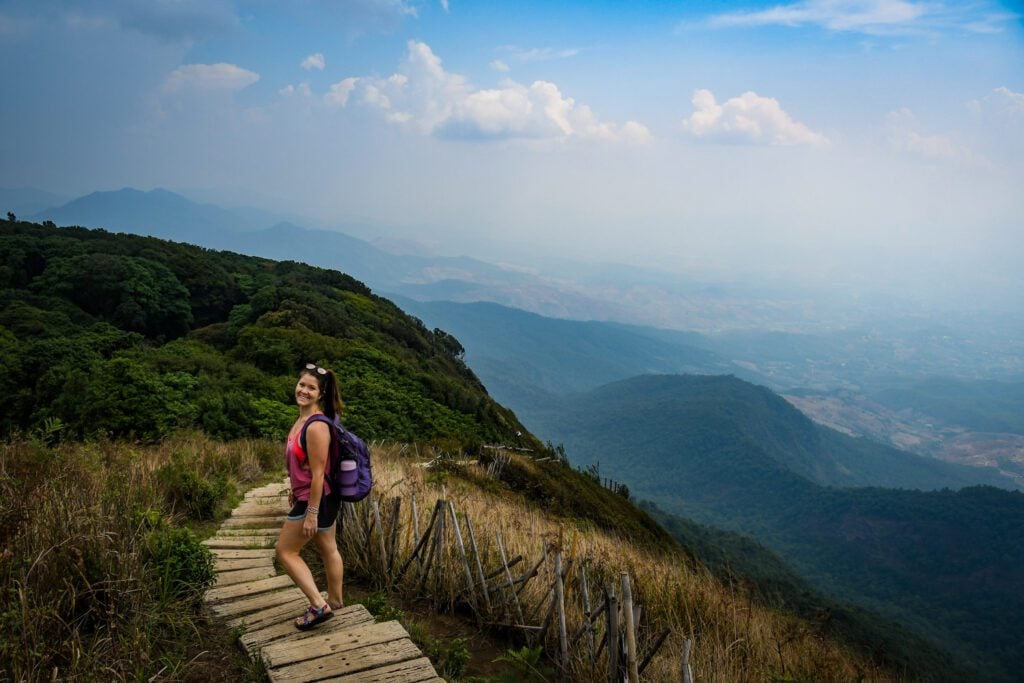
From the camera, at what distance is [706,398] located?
607 ft

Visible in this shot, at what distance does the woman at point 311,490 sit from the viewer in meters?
4.09

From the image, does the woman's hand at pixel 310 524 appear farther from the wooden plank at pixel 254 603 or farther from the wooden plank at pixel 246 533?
the wooden plank at pixel 246 533

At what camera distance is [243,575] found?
5.10 meters

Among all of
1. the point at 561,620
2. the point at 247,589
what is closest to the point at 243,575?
the point at 247,589

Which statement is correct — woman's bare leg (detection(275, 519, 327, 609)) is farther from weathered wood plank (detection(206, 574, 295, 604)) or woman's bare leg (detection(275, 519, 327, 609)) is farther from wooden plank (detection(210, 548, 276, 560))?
wooden plank (detection(210, 548, 276, 560))

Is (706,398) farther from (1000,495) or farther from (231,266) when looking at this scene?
(231,266)

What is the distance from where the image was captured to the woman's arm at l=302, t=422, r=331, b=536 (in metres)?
4.09

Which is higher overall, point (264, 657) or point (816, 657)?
point (264, 657)

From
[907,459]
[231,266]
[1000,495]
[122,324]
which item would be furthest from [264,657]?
[907,459]

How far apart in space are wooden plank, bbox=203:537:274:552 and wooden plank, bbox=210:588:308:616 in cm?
141

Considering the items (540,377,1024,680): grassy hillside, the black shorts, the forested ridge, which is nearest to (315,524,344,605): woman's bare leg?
the black shorts

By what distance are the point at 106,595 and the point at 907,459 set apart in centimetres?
21778

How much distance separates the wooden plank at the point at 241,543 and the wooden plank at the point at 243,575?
696 mm

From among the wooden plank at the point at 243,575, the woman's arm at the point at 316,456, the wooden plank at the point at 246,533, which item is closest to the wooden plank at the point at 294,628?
the woman's arm at the point at 316,456
